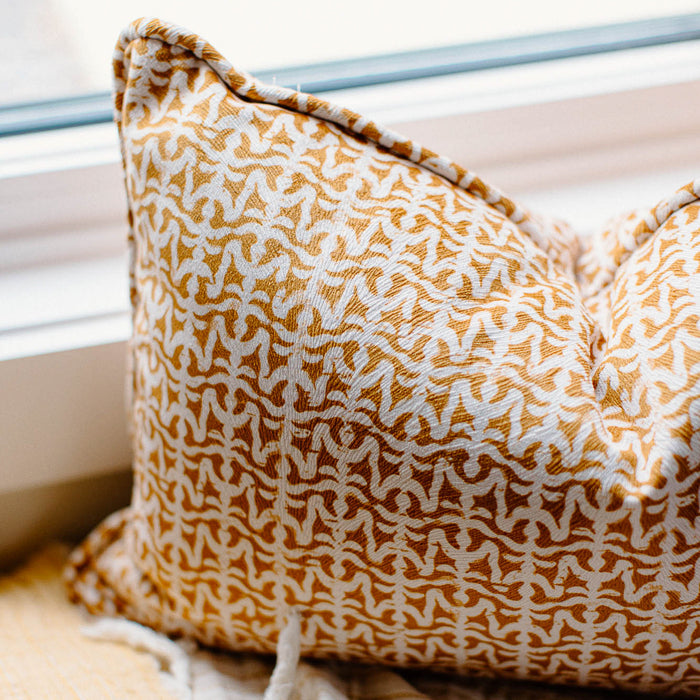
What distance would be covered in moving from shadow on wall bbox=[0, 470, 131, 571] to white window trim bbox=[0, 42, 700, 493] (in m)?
0.03

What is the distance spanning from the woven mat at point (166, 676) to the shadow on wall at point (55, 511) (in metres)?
0.12

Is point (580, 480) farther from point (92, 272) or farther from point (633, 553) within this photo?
point (92, 272)

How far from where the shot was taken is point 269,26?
675 millimetres

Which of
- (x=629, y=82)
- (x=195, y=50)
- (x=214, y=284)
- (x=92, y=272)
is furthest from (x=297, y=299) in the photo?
(x=629, y=82)

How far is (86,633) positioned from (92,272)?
0.30 metres

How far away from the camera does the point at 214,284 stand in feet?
1.26

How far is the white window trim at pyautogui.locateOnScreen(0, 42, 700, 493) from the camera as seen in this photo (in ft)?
1.88

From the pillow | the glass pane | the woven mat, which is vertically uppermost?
the glass pane

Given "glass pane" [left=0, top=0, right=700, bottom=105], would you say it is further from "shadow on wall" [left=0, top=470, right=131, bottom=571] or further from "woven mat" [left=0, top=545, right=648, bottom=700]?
"woven mat" [left=0, top=545, right=648, bottom=700]

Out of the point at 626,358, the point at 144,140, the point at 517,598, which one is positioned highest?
the point at 144,140

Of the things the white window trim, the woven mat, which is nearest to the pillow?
the woven mat

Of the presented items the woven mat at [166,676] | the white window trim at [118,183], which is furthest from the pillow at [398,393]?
the white window trim at [118,183]

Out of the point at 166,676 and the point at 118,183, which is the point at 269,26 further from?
the point at 166,676

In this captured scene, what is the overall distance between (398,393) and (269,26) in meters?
0.46
